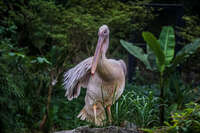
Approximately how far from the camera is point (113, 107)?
10.9ft

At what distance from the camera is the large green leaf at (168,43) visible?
529 cm

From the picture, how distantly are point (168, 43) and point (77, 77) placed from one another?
2.33 m

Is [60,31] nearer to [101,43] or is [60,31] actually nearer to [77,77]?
[77,77]

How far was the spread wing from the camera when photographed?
12.9 feet

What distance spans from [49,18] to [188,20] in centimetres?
413

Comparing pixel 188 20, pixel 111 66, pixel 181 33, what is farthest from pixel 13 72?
pixel 188 20

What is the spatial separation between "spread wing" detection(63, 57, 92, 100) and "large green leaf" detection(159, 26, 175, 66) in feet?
6.24

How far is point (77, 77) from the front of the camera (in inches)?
154

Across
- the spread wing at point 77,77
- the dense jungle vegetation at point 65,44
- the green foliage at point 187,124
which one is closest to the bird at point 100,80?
the spread wing at point 77,77

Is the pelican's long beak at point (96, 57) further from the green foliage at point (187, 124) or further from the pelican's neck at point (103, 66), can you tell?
the green foliage at point (187, 124)

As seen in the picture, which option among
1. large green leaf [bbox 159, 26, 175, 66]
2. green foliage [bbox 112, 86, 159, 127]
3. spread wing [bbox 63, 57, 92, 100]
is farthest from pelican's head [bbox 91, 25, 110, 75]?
large green leaf [bbox 159, 26, 175, 66]

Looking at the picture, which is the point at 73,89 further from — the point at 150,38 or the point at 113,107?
the point at 150,38

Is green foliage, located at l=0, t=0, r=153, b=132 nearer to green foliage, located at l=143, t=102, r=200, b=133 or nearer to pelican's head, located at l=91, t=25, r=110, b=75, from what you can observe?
pelican's head, located at l=91, t=25, r=110, b=75

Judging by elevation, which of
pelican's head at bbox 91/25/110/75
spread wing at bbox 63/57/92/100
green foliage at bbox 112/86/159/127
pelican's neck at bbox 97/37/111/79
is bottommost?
green foliage at bbox 112/86/159/127
